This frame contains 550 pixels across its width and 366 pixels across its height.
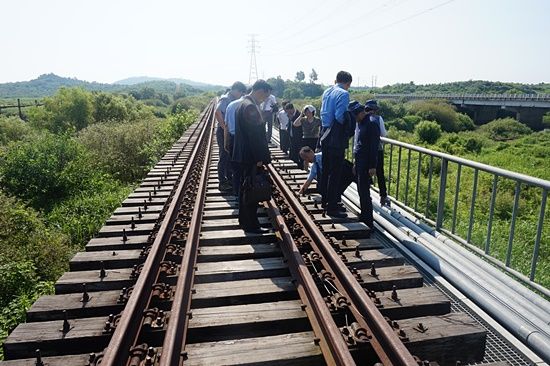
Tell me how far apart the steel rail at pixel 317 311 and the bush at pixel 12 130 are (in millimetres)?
29693

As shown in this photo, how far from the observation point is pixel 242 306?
11.5 ft

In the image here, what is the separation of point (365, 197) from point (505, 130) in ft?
191

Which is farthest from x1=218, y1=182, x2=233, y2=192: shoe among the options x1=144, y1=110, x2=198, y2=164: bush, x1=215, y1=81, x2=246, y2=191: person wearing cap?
x1=144, y1=110, x2=198, y2=164: bush

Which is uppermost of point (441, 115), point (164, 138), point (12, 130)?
point (164, 138)

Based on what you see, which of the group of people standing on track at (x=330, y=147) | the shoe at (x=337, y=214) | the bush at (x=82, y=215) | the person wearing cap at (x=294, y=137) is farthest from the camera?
the person wearing cap at (x=294, y=137)

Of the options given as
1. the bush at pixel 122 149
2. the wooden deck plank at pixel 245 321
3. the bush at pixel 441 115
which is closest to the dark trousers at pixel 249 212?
the wooden deck plank at pixel 245 321

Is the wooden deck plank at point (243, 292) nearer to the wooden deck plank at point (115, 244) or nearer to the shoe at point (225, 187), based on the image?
the wooden deck plank at point (115, 244)

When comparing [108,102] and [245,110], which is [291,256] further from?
[108,102]

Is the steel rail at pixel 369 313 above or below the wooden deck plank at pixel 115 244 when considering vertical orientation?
above

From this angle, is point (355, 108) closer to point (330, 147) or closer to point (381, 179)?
point (330, 147)

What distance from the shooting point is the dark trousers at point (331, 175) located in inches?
226

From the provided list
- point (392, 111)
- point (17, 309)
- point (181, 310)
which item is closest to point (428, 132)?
point (392, 111)

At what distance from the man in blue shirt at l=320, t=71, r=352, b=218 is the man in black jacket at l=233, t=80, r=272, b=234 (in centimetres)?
101

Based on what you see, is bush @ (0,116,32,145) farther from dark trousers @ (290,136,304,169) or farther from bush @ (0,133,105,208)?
dark trousers @ (290,136,304,169)
